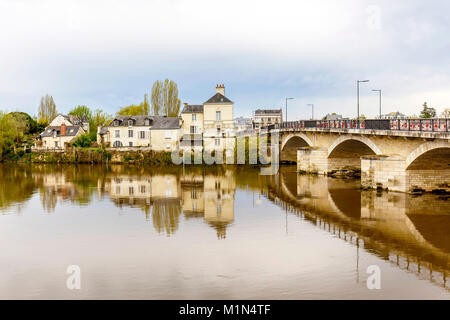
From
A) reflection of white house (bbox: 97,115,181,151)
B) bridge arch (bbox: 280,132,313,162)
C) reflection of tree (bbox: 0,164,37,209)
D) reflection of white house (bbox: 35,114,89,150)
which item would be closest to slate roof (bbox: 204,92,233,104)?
reflection of white house (bbox: 97,115,181,151)

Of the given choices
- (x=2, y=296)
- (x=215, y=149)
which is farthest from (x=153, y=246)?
(x=215, y=149)

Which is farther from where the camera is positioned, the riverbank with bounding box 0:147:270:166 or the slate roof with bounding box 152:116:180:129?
the slate roof with bounding box 152:116:180:129

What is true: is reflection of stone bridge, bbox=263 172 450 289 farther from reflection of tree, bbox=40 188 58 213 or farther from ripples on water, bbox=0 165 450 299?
reflection of tree, bbox=40 188 58 213

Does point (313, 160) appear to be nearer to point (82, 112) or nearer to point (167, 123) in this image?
point (167, 123)

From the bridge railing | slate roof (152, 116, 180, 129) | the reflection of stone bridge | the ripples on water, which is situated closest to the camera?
the ripples on water

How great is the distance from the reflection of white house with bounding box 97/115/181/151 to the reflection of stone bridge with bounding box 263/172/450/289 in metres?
31.9

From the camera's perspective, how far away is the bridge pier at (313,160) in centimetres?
4397

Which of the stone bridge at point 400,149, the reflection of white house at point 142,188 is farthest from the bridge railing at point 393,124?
the reflection of white house at point 142,188

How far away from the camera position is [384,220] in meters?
21.5

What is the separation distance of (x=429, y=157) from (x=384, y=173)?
3.78 meters

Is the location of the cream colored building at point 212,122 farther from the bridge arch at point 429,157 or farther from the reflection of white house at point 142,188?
the bridge arch at point 429,157

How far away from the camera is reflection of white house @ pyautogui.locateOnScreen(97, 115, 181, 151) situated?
211 feet

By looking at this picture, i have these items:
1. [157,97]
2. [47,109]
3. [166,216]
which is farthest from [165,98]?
[166,216]

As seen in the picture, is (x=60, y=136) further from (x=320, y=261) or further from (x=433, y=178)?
(x=320, y=261)
